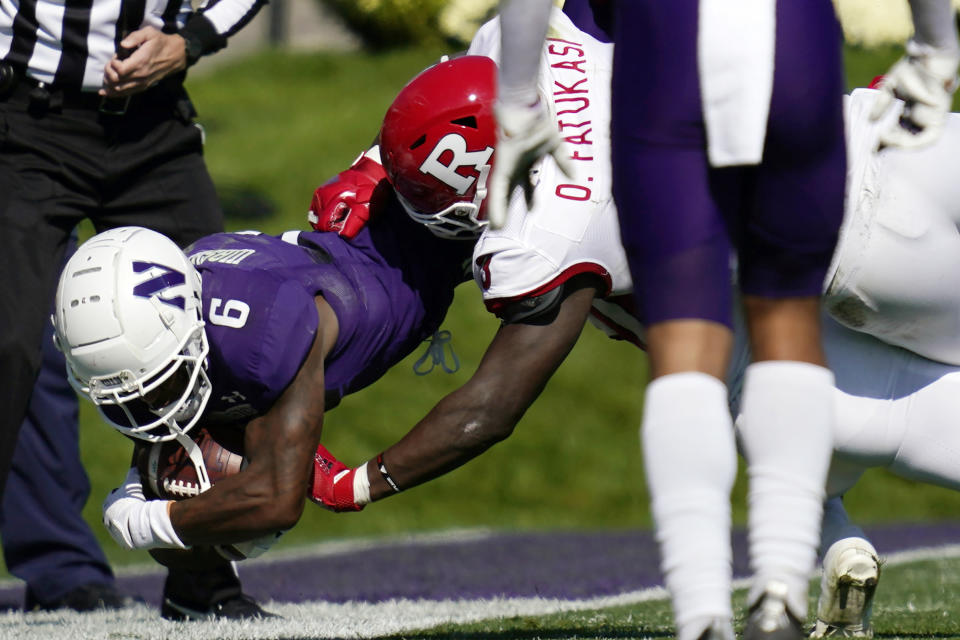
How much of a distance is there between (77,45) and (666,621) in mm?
2075

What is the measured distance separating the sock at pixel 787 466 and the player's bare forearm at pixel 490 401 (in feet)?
3.46

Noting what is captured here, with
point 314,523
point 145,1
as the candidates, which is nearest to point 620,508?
point 314,523

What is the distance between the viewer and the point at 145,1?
3.67 metres

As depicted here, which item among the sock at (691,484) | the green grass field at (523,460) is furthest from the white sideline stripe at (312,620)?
the green grass field at (523,460)

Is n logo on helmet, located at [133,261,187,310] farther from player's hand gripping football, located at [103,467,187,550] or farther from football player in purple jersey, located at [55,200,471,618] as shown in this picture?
player's hand gripping football, located at [103,467,187,550]

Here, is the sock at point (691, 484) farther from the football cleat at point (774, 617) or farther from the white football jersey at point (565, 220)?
the white football jersey at point (565, 220)

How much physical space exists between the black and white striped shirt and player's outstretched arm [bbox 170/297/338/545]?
1.14 metres

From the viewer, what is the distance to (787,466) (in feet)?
6.45

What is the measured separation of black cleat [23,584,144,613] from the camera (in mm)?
4031

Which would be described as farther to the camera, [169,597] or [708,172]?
[169,597]

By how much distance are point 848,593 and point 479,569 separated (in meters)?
2.47

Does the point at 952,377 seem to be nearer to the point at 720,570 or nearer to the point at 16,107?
the point at 720,570

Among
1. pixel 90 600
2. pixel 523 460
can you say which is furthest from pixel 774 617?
pixel 523 460

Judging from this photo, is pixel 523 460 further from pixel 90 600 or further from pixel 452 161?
pixel 452 161
